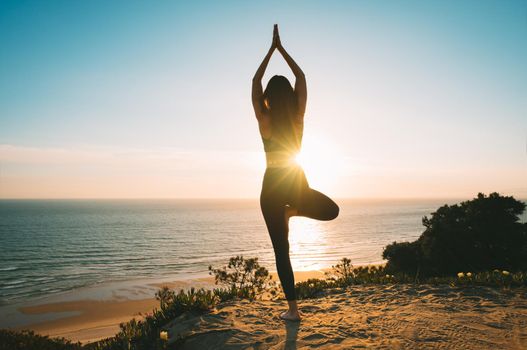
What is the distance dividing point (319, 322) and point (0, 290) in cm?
3504

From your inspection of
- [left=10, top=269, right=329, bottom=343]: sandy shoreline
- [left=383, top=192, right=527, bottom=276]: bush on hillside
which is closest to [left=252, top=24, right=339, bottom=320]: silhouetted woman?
[left=383, top=192, right=527, bottom=276]: bush on hillside

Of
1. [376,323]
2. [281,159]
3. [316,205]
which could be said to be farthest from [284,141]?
[376,323]

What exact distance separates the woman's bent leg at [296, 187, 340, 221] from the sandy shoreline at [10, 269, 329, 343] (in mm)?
18480

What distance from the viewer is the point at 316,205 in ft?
12.6

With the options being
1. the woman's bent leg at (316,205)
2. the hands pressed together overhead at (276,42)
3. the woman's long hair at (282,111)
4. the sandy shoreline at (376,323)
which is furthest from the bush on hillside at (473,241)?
the hands pressed together overhead at (276,42)

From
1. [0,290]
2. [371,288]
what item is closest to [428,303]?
[371,288]

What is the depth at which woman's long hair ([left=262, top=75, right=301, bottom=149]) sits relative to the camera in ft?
12.7

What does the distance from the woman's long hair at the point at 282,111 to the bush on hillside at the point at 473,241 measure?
51.9ft

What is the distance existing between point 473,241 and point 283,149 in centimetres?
1889

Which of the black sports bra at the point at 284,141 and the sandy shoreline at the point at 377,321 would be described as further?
the black sports bra at the point at 284,141

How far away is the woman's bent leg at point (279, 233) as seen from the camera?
392cm

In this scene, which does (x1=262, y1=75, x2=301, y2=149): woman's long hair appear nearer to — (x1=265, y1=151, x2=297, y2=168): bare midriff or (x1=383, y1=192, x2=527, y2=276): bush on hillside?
(x1=265, y1=151, x2=297, y2=168): bare midriff

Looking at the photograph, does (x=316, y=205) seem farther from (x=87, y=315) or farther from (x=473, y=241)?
(x=87, y=315)

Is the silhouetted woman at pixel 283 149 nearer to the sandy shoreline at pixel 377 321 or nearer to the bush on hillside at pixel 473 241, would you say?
the sandy shoreline at pixel 377 321
